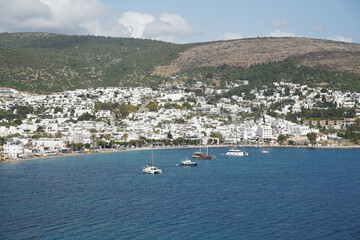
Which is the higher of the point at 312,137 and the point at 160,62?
the point at 160,62

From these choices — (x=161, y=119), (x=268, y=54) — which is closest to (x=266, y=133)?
(x=161, y=119)

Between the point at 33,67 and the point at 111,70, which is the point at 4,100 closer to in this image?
the point at 33,67

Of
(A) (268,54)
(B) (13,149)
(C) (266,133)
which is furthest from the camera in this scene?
(A) (268,54)

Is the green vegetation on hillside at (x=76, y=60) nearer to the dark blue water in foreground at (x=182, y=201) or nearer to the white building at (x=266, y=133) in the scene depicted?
the white building at (x=266, y=133)

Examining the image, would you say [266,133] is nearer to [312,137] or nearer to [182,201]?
[312,137]

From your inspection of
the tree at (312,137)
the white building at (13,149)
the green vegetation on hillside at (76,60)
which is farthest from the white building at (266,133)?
the green vegetation on hillside at (76,60)

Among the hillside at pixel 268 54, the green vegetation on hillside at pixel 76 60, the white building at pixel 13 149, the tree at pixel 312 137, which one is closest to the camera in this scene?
the white building at pixel 13 149
